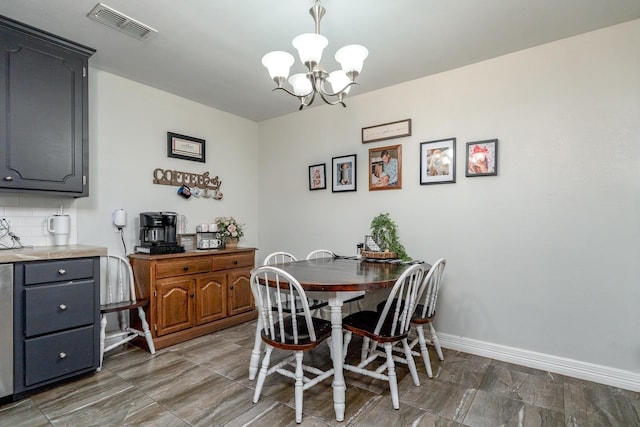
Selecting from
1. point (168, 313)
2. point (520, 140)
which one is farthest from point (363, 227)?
point (168, 313)

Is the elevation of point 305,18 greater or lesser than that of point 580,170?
greater

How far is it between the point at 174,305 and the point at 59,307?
0.91 metres

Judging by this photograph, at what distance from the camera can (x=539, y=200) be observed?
2533mm

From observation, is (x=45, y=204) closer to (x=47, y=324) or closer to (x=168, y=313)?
(x=47, y=324)

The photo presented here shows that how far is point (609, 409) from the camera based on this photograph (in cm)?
197

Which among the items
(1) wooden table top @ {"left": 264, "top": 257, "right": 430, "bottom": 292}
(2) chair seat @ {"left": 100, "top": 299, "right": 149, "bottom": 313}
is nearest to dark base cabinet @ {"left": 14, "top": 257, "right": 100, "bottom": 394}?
(2) chair seat @ {"left": 100, "top": 299, "right": 149, "bottom": 313}

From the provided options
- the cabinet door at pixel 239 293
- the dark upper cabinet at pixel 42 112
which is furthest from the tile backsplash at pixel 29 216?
the cabinet door at pixel 239 293

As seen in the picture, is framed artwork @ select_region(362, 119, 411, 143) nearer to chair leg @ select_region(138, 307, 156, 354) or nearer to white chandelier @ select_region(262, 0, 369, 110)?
white chandelier @ select_region(262, 0, 369, 110)

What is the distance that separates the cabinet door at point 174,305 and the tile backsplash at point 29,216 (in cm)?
88

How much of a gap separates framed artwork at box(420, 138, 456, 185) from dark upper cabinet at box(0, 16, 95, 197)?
2822 millimetres

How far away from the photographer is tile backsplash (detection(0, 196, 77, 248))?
2469 millimetres

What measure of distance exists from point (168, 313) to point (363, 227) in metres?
2.03

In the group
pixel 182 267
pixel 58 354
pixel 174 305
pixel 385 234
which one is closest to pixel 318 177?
pixel 385 234

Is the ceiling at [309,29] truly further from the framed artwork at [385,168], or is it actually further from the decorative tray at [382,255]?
the decorative tray at [382,255]
